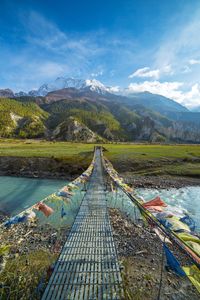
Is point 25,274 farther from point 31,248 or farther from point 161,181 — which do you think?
point 161,181

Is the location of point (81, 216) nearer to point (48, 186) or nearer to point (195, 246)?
point (195, 246)

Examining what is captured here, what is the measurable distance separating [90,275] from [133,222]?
7.23 metres

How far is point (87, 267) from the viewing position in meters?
6.62

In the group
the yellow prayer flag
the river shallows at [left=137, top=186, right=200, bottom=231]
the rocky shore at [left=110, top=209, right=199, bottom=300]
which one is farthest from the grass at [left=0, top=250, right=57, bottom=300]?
the river shallows at [left=137, top=186, right=200, bottom=231]

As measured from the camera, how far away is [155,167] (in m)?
36.2

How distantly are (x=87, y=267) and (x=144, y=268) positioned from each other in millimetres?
2884

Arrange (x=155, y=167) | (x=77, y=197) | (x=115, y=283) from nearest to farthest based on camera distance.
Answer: (x=115, y=283)
(x=77, y=197)
(x=155, y=167)

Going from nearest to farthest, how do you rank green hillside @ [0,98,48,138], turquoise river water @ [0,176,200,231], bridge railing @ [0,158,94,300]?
bridge railing @ [0,158,94,300] < turquoise river water @ [0,176,200,231] < green hillside @ [0,98,48,138]

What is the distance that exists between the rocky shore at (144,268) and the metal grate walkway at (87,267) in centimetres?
96

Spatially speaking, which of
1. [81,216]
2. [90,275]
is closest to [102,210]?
[81,216]

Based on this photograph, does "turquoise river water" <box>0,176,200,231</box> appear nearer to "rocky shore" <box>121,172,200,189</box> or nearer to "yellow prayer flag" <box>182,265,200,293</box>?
"rocky shore" <box>121,172,200,189</box>

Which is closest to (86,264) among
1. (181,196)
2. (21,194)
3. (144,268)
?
(144,268)

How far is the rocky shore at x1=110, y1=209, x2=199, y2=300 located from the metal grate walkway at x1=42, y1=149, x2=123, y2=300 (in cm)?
96

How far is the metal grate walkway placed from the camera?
18.1 ft
